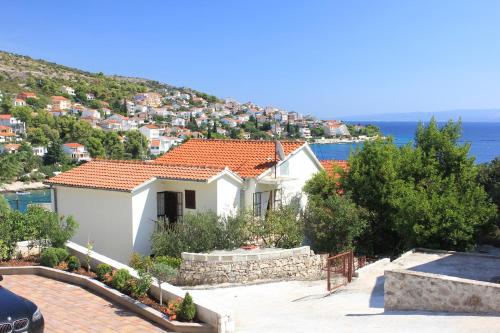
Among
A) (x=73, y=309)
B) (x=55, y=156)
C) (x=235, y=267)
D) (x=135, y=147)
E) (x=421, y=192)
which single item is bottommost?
(x=55, y=156)

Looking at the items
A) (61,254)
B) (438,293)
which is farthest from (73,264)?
(438,293)

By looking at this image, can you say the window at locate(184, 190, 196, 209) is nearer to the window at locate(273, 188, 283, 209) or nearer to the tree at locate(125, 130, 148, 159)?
the window at locate(273, 188, 283, 209)

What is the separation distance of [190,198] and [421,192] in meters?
9.99

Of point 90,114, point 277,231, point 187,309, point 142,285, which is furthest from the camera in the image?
point 90,114

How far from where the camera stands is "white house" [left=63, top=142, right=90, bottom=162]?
12654 centimetres

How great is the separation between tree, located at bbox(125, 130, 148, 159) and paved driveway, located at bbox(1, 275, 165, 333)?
4945 inches

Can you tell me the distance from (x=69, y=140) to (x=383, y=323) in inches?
5623

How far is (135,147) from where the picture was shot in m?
143

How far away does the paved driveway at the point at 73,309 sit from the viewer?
10484 millimetres

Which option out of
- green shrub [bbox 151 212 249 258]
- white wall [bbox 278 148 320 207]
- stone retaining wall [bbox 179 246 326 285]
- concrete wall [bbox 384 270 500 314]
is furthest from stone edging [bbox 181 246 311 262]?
white wall [bbox 278 148 320 207]

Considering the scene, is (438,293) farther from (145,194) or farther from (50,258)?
(145,194)

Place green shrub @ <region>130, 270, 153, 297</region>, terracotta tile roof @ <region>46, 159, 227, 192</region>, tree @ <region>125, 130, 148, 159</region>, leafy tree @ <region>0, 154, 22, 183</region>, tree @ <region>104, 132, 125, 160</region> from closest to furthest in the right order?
green shrub @ <region>130, 270, 153, 297</region>, terracotta tile roof @ <region>46, 159, 227, 192</region>, leafy tree @ <region>0, 154, 22, 183</region>, tree @ <region>104, 132, 125, 160</region>, tree @ <region>125, 130, 148, 159</region>

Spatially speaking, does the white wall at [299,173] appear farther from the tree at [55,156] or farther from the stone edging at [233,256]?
the tree at [55,156]

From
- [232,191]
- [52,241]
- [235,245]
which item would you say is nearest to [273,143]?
[232,191]
